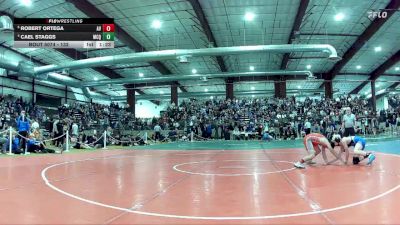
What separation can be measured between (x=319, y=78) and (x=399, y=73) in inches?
401

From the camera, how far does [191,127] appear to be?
29781mm

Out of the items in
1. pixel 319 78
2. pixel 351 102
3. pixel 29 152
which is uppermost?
pixel 319 78

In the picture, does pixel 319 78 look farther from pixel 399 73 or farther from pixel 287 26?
pixel 287 26

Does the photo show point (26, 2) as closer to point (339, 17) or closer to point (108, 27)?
point (108, 27)

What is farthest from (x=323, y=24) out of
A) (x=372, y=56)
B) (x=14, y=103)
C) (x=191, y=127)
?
(x=14, y=103)

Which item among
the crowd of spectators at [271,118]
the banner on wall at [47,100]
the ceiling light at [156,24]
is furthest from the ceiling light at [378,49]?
the banner on wall at [47,100]

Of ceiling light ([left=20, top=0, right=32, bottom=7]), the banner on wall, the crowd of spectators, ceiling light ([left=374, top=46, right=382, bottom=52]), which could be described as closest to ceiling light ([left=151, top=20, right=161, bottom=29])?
ceiling light ([left=20, top=0, right=32, bottom=7])

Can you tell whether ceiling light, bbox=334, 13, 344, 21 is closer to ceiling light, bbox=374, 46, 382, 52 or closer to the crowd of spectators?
the crowd of spectators

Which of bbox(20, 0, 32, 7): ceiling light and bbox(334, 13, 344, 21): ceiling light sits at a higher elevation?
bbox(334, 13, 344, 21): ceiling light

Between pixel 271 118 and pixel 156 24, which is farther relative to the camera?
pixel 271 118

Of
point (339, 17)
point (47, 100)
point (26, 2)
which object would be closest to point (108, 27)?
point (26, 2)

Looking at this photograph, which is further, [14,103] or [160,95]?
[160,95]
